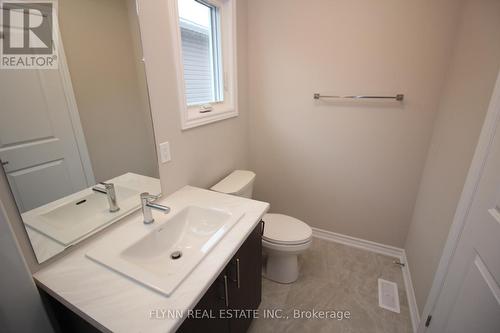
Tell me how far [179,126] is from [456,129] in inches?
62.2

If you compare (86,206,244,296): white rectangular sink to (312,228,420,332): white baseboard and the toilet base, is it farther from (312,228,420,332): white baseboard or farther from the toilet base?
(312,228,420,332): white baseboard

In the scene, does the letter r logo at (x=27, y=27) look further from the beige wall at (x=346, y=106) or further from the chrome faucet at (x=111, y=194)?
the beige wall at (x=346, y=106)

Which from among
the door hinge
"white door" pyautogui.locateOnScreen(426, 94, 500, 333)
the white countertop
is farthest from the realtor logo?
the door hinge

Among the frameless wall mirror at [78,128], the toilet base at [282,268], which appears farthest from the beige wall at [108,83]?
the toilet base at [282,268]

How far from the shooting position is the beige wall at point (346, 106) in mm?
1620

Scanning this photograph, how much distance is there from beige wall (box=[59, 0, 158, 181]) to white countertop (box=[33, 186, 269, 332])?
37 cm

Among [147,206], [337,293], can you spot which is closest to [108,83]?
[147,206]

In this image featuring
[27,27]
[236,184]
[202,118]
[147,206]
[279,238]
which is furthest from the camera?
[236,184]

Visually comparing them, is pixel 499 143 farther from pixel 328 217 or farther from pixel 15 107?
pixel 15 107

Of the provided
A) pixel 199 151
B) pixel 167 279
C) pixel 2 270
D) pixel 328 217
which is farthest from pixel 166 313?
pixel 328 217

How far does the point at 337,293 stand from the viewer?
1.77 meters

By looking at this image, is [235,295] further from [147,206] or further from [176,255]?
[147,206]

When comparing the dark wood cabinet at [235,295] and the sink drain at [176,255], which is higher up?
the sink drain at [176,255]

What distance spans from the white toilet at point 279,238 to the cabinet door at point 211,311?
0.71 m
